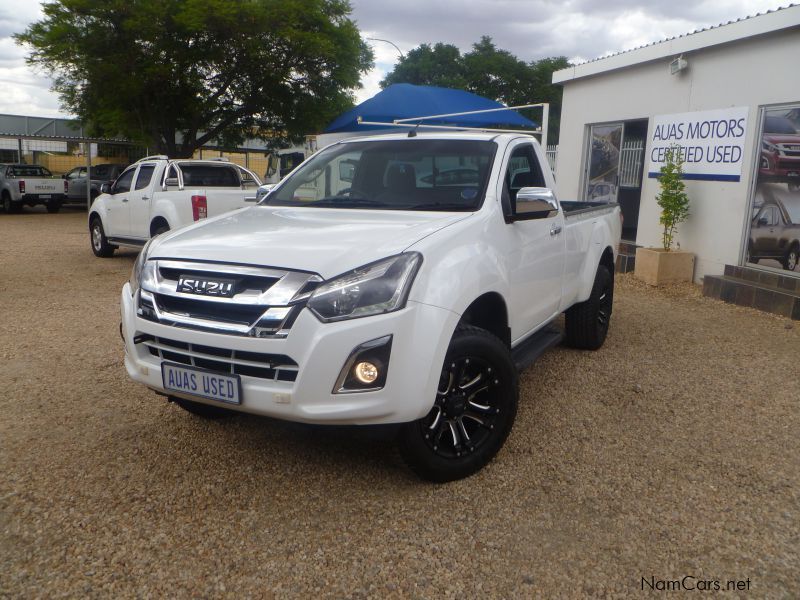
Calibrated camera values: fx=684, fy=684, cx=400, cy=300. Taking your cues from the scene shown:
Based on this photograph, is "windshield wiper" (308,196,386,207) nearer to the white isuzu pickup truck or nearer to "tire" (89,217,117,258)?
the white isuzu pickup truck

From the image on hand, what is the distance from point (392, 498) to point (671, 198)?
289 inches

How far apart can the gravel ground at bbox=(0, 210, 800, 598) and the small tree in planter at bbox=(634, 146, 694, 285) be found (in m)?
→ 4.10

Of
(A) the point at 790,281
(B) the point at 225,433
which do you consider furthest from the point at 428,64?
(B) the point at 225,433

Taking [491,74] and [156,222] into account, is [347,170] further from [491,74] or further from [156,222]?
[491,74]

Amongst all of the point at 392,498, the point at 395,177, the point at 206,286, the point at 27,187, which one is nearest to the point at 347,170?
the point at 395,177

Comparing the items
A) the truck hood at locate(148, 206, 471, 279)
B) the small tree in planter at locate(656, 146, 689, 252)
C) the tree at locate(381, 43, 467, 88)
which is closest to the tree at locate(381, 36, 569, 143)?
the tree at locate(381, 43, 467, 88)

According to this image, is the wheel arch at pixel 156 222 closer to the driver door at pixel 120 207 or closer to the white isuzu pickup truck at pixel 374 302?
the driver door at pixel 120 207

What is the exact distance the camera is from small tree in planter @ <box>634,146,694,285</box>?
363 inches

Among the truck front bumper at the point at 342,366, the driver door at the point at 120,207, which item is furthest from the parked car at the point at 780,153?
the driver door at the point at 120,207

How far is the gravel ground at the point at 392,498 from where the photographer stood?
2.67m

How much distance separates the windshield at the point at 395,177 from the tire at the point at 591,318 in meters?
2.02

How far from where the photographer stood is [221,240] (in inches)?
131

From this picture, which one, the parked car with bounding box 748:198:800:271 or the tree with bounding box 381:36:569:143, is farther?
the tree with bounding box 381:36:569:143

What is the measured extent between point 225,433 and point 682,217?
751cm
